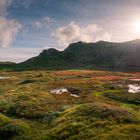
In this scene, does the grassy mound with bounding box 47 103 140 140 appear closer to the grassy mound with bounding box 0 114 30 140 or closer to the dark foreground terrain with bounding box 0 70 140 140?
the dark foreground terrain with bounding box 0 70 140 140

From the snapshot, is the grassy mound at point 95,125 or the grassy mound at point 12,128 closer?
the grassy mound at point 95,125

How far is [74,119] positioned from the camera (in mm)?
40438

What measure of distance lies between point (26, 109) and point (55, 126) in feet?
33.9

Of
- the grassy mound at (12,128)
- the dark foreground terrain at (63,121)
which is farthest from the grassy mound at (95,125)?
the grassy mound at (12,128)

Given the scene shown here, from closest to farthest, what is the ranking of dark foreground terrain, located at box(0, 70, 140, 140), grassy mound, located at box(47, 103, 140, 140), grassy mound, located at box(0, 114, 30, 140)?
grassy mound, located at box(47, 103, 140, 140), dark foreground terrain, located at box(0, 70, 140, 140), grassy mound, located at box(0, 114, 30, 140)

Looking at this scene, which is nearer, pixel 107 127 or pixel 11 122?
pixel 107 127

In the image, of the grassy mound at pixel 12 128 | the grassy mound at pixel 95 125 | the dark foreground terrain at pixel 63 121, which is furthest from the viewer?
the grassy mound at pixel 12 128

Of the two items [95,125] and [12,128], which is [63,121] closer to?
[95,125]

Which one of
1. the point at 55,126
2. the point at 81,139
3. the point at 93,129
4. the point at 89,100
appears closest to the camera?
the point at 81,139

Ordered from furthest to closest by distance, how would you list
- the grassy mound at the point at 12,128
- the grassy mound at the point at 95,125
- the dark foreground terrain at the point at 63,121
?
the grassy mound at the point at 12,128 < the dark foreground terrain at the point at 63,121 < the grassy mound at the point at 95,125

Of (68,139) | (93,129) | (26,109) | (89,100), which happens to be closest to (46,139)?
(68,139)

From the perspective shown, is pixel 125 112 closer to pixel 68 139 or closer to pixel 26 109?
pixel 68 139

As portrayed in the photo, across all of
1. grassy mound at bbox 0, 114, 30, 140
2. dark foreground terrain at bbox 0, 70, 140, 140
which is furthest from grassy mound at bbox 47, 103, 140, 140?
grassy mound at bbox 0, 114, 30, 140

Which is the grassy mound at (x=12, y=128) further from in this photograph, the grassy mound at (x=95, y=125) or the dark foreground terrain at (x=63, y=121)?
the grassy mound at (x=95, y=125)
